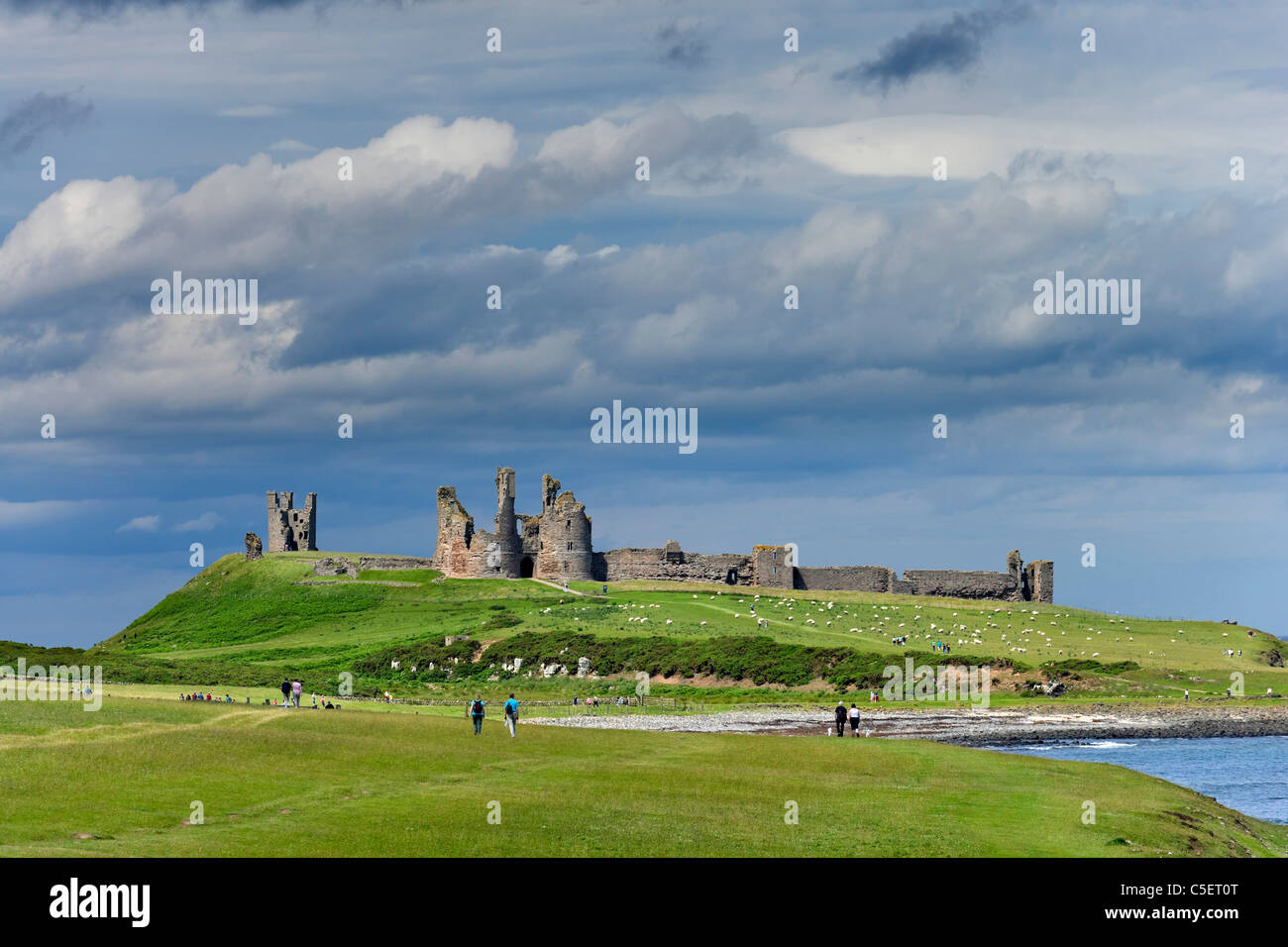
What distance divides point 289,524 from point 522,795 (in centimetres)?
12016

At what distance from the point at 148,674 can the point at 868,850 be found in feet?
189

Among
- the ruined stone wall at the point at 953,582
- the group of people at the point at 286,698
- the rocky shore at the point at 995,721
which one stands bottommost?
the rocky shore at the point at 995,721

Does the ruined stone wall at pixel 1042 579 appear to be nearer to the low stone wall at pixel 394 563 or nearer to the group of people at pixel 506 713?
the low stone wall at pixel 394 563

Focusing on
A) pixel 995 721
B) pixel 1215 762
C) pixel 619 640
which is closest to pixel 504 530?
pixel 619 640

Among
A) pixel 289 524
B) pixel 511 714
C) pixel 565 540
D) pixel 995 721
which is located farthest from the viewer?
pixel 289 524

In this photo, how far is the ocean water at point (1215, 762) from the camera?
47625 millimetres

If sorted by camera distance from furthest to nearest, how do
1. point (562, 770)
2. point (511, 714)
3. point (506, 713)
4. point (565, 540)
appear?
point (565, 540), point (511, 714), point (506, 713), point (562, 770)

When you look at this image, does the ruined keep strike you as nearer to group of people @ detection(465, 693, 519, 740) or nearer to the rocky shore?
the rocky shore

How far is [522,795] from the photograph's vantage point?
34000mm

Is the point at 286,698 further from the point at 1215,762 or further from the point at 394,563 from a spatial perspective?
the point at 394,563

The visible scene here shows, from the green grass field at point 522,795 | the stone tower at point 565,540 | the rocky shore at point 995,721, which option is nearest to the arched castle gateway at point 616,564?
the stone tower at point 565,540

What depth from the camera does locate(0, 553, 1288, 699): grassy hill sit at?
272 ft

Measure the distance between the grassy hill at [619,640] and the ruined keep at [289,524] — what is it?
37.8 feet
